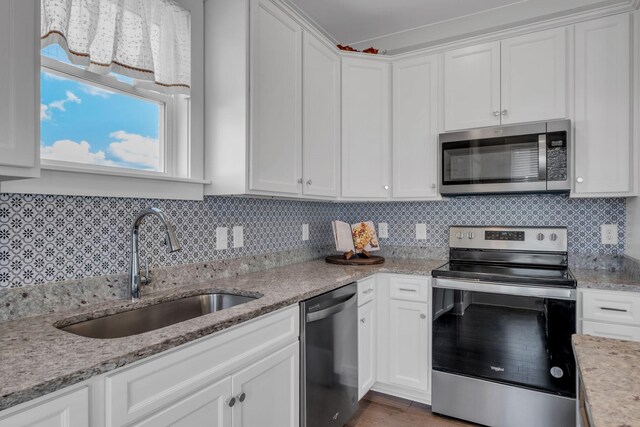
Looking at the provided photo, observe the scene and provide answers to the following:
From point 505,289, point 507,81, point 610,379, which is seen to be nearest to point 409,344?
point 505,289

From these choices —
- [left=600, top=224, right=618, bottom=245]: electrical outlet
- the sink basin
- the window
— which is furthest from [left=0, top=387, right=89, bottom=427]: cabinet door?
[left=600, top=224, right=618, bottom=245]: electrical outlet

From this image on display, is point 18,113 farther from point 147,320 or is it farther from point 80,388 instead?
point 147,320

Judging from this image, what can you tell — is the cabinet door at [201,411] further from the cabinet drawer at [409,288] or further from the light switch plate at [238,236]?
the cabinet drawer at [409,288]

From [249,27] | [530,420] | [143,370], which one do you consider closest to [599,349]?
[143,370]

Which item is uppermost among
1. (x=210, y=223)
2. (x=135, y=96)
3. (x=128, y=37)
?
(x=128, y=37)

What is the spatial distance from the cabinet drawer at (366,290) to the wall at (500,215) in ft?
2.44

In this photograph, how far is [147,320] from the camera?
1.50 m

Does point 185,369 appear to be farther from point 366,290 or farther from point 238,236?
point 366,290

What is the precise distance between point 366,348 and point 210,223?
3.98 feet

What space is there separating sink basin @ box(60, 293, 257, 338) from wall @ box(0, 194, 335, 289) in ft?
0.66

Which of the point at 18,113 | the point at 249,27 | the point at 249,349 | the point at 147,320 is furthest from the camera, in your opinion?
the point at 249,27

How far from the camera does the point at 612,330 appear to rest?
1864 millimetres

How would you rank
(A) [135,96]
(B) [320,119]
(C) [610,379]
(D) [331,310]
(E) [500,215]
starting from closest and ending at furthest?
1. (C) [610,379]
2. (A) [135,96]
3. (D) [331,310]
4. (B) [320,119]
5. (E) [500,215]

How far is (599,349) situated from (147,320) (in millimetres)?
1525
